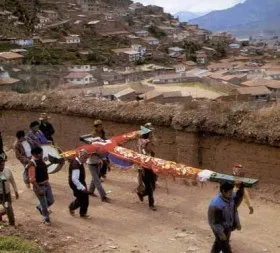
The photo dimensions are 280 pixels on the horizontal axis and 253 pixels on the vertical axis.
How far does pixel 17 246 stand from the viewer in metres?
A: 7.14

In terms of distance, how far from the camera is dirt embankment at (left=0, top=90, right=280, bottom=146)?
9.84 meters

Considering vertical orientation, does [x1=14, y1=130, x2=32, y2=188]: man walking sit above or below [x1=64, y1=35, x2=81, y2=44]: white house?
below

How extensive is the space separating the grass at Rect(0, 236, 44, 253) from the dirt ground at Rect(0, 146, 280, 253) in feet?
1.39

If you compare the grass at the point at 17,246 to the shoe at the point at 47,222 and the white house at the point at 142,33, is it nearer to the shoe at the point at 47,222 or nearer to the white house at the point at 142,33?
the shoe at the point at 47,222

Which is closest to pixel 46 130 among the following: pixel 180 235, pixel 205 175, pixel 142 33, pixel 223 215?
pixel 180 235

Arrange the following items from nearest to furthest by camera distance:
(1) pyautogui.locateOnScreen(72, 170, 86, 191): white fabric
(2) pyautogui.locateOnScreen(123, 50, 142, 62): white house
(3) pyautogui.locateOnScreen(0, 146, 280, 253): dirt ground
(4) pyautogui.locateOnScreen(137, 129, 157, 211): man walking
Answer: (3) pyautogui.locateOnScreen(0, 146, 280, 253): dirt ground
(1) pyautogui.locateOnScreen(72, 170, 86, 191): white fabric
(4) pyautogui.locateOnScreen(137, 129, 157, 211): man walking
(2) pyautogui.locateOnScreen(123, 50, 142, 62): white house

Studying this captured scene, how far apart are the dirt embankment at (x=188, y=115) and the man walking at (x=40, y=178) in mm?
3625

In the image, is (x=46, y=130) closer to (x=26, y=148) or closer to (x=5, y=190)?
(x=26, y=148)

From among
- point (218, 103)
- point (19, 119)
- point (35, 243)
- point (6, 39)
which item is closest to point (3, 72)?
point (19, 119)

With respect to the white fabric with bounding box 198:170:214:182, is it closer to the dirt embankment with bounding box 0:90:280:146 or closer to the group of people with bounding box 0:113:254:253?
the group of people with bounding box 0:113:254:253

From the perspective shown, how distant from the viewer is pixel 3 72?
1213 inches

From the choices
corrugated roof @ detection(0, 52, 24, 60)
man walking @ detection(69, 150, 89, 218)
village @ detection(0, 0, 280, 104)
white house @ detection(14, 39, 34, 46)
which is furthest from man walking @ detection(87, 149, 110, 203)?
white house @ detection(14, 39, 34, 46)

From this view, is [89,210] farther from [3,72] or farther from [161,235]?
[3,72]

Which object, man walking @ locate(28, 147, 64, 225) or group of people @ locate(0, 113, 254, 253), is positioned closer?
group of people @ locate(0, 113, 254, 253)
